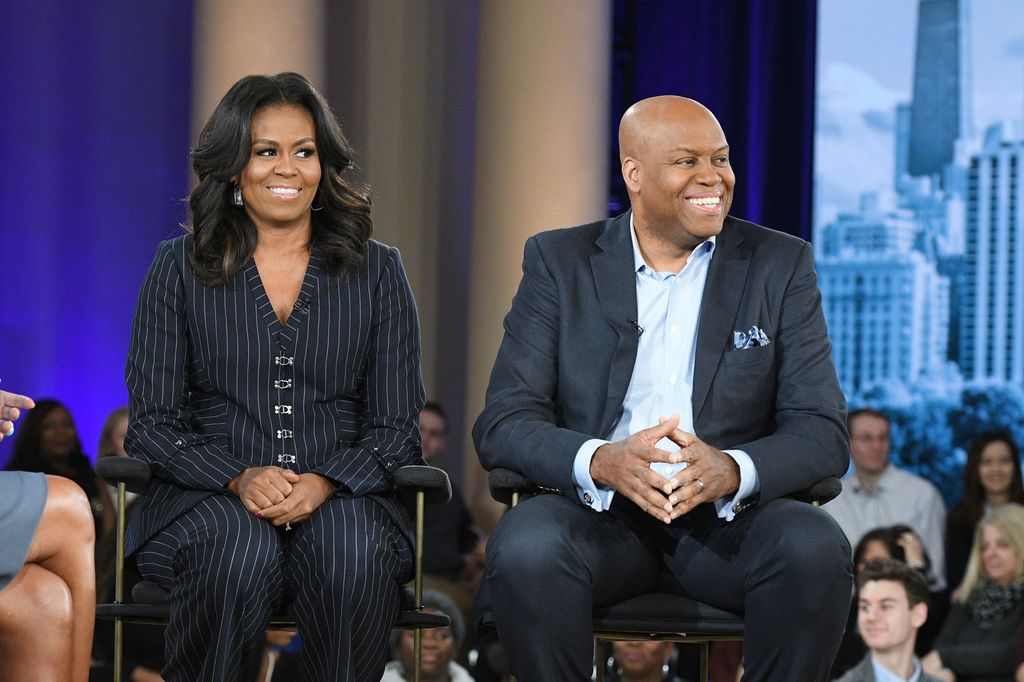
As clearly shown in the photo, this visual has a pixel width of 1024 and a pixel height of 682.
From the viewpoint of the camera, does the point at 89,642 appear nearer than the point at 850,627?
Yes

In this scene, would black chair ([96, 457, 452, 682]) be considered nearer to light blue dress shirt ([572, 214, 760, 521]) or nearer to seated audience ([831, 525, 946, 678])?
light blue dress shirt ([572, 214, 760, 521])

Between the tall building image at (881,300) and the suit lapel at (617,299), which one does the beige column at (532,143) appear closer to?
the tall building image at (881,300)

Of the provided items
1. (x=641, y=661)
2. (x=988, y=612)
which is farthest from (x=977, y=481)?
(x=641, y=661)

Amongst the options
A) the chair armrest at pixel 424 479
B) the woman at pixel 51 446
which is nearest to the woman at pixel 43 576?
the chair armrest at pixel 424 479

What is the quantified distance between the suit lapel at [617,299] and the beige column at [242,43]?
365 cm

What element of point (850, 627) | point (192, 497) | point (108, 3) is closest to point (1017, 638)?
point (850, 627)

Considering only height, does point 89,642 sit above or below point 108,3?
below

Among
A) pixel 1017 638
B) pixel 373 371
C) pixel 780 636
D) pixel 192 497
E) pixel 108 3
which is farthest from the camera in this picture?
pixel 108 3

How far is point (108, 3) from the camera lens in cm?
707

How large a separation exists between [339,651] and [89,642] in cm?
45

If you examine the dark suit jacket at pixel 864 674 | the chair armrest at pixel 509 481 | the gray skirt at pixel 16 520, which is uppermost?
the chair armrest at pixel 509 481

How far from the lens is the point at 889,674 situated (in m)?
4.83

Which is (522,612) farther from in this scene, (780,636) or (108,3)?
(108,3)

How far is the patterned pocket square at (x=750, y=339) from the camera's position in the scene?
2.83 metres
